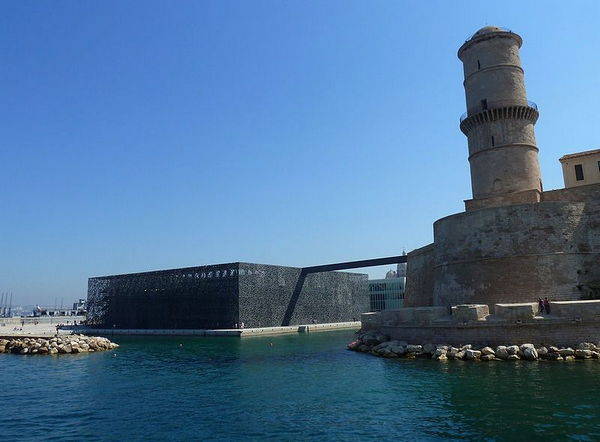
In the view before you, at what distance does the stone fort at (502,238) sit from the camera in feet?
78.2

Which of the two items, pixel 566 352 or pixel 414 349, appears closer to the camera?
pixel 566 352

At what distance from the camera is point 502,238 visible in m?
26.2

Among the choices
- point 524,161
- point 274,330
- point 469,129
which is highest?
point 469,129

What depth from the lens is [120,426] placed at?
13.3 m

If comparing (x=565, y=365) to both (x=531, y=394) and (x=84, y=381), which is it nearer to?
(x=531, y=394)

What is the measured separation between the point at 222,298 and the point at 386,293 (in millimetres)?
38291

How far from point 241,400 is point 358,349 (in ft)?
46.5

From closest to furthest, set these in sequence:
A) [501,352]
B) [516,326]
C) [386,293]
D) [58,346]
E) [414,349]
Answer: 1. [501,352]
2. [516,326]
3. [414,349]
4. [58,346]
5. [386,293]

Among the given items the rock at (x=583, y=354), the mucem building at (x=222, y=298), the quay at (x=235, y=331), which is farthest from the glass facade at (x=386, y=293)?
the rock at (x=583, y=354)

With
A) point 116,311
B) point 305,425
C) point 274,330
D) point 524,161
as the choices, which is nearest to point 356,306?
point 274,330

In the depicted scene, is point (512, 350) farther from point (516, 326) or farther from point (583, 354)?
point (583, 354)

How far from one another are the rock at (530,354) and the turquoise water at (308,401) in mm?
701

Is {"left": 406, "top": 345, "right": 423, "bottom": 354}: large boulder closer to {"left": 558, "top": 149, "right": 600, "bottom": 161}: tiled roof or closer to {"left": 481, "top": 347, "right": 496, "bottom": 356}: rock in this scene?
{"left": 481, "top": 347, "right": 496, "bottom": 356}: rock

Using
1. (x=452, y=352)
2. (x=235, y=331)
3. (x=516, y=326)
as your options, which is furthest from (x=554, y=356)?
(x=235, y=331)
